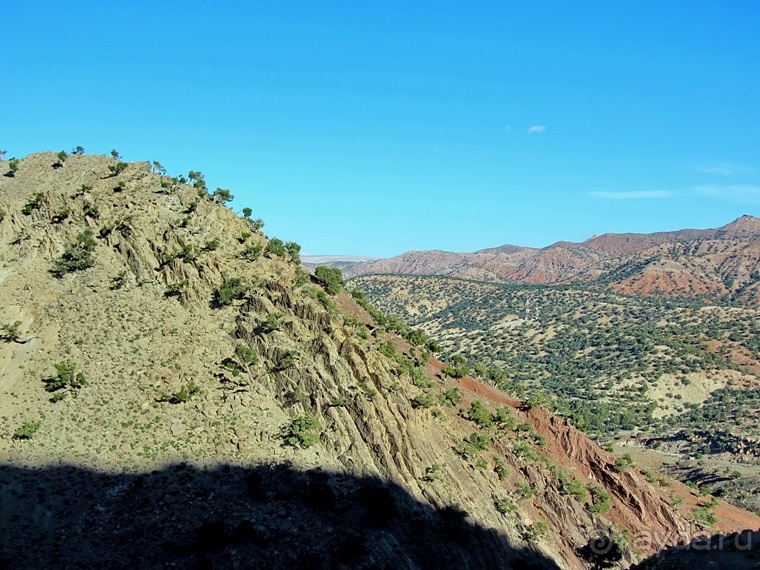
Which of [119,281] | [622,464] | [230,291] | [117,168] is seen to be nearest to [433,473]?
[622,464]

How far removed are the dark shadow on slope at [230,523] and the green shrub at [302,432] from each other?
189 centimetres

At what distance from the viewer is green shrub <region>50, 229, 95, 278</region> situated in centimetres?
4212

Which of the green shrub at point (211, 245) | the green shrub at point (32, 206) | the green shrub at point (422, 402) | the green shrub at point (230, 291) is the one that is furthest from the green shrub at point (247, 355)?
the green shrub at point (32, 206)

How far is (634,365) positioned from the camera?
A: 366 ft

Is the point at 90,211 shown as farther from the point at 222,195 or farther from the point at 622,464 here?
the point at 622,464

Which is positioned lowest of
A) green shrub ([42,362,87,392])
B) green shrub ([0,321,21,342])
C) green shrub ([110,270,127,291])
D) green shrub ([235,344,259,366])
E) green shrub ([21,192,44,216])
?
green shrub ([42,362,87,392])

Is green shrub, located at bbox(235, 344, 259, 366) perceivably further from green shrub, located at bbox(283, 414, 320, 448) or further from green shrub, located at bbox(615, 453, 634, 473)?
green shrub, located at bbox(615, 453, 634, 473)

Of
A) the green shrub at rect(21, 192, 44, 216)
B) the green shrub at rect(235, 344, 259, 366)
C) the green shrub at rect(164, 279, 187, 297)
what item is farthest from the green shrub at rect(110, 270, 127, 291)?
the green shrub at rect(235, 344, 259, 366)

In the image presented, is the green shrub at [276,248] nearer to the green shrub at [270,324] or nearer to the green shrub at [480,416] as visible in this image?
the green shrub at [270,324]

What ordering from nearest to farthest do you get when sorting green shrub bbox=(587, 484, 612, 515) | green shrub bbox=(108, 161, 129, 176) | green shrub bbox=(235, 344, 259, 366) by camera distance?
green shrub bbox=(235, 344, 259, 366)
green shrub bbox=(587, 484, 612, 515)
green shrub bbox=(108, 161, 129, 176)

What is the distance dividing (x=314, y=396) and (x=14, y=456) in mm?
17082

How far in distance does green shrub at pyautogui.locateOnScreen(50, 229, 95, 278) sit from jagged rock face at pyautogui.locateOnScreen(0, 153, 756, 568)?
0.25m

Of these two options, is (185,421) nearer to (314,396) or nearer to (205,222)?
(314,396)

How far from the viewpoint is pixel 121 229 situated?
148 ft
